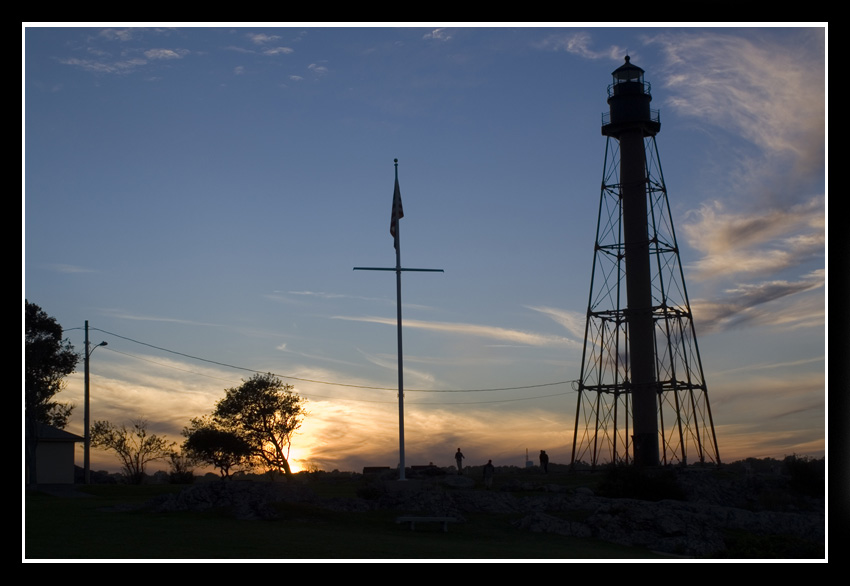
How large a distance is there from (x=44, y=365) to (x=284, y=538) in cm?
3164

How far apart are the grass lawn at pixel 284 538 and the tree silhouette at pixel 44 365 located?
19443 millimetres

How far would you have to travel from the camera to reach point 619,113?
53.9 m

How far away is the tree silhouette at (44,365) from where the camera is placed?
149 feet

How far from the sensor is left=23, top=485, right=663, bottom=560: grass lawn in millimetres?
17328

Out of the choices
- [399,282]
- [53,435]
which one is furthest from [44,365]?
[399,282]

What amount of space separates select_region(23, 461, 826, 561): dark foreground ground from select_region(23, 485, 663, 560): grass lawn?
28 millimetres

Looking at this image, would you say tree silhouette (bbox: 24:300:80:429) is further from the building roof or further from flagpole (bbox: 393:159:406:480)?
flagpole (bbox: 393:159:406:480)

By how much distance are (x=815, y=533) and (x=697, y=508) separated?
136 inches

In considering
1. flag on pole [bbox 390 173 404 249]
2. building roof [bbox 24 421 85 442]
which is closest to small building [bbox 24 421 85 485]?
building roof [bbox 24 421 85 442]

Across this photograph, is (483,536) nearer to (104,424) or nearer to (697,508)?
(697,508)

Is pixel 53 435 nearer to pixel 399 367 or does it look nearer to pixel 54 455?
pixel 54 455

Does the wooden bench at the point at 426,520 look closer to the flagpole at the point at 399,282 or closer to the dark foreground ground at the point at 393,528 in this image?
the dark foreground ground at the point at 393,528
